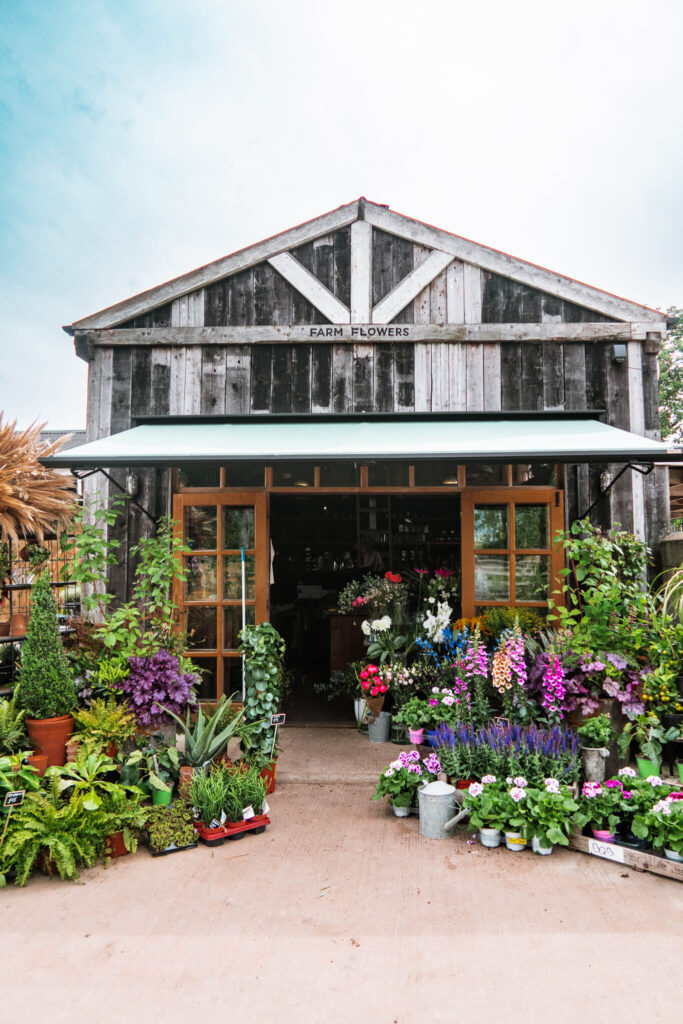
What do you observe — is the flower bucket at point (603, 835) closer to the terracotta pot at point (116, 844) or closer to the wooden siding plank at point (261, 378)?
the terracotta pot at point (116, 844)

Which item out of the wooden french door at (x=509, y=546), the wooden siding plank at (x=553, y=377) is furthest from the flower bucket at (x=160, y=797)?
the wooden siding plank at (x=553, y=377)

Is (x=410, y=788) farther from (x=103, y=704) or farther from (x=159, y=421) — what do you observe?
(x=159, y=421)

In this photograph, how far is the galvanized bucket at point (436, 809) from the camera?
3.56m

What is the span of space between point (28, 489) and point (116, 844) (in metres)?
2.69

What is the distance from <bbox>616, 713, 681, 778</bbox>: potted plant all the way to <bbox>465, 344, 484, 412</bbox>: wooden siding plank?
2661 mm

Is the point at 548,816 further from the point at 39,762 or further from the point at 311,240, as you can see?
the point at 311,240

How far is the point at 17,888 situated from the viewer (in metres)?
3.08

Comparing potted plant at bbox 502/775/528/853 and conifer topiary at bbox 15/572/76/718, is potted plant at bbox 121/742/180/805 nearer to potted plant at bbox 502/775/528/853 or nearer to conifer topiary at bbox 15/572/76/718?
conifer topiary at bbox 15/572/76/718

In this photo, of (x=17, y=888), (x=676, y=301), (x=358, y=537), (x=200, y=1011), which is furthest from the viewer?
(x=676, y=301)

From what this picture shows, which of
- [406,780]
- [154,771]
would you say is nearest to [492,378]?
[406,780]

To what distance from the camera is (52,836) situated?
3.13 meters

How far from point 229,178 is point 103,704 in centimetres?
896

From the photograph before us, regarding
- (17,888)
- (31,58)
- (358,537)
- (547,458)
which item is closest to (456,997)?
(17,888)

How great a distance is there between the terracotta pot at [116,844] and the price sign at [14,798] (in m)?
0.49
